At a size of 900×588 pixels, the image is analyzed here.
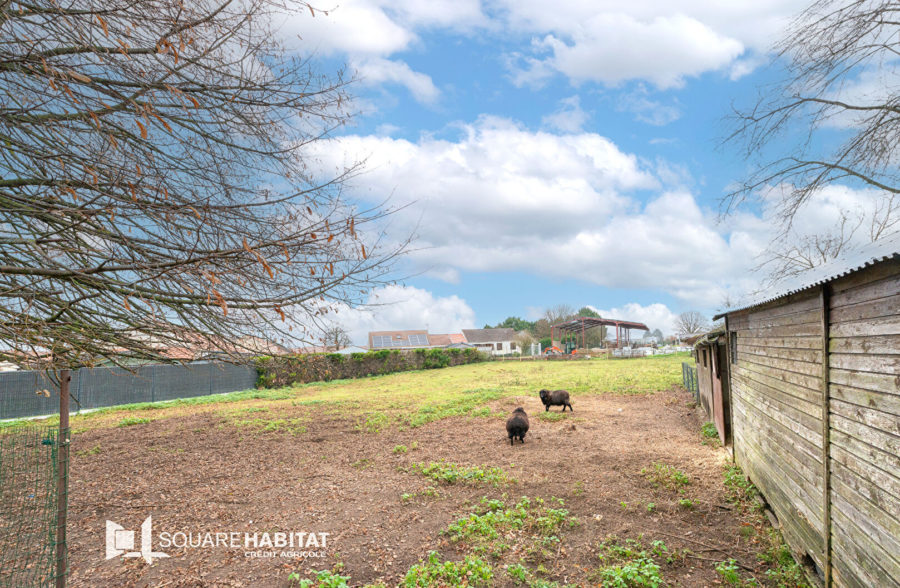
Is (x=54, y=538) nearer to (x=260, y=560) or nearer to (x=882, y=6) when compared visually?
(x=260, y=560)

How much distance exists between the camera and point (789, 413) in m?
5.16

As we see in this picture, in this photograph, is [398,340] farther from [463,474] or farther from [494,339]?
[463,474]

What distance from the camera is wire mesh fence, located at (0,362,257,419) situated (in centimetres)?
1755

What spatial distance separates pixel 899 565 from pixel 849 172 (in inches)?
392

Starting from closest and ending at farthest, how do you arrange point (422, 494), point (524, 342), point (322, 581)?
1. point (322, 581)
2. point (422, 494)
3. point (524, 342)

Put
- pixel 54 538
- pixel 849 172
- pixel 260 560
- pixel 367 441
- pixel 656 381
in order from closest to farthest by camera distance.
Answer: pixel 54 538, pixel 260 560, pixel 849 172, pixel 367 441, pixel 656 381

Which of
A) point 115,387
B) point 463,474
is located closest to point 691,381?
point 463,474

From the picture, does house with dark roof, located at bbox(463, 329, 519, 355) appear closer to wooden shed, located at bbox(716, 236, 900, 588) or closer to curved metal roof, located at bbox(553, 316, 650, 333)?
curved metal roof, located at bbox(553, 316, 650, 333)

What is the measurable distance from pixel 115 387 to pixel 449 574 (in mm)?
20593

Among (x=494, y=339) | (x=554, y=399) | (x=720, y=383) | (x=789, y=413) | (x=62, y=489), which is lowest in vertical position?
(x=554, y=399)

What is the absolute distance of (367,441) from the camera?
36.7 ft

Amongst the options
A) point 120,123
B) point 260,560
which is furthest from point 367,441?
point 120,123

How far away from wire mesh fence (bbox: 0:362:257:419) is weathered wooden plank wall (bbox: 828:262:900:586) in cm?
1381

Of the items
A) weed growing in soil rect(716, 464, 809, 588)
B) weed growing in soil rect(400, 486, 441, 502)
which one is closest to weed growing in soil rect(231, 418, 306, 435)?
weed growing in soil rect(400, 486, 441, 502)
